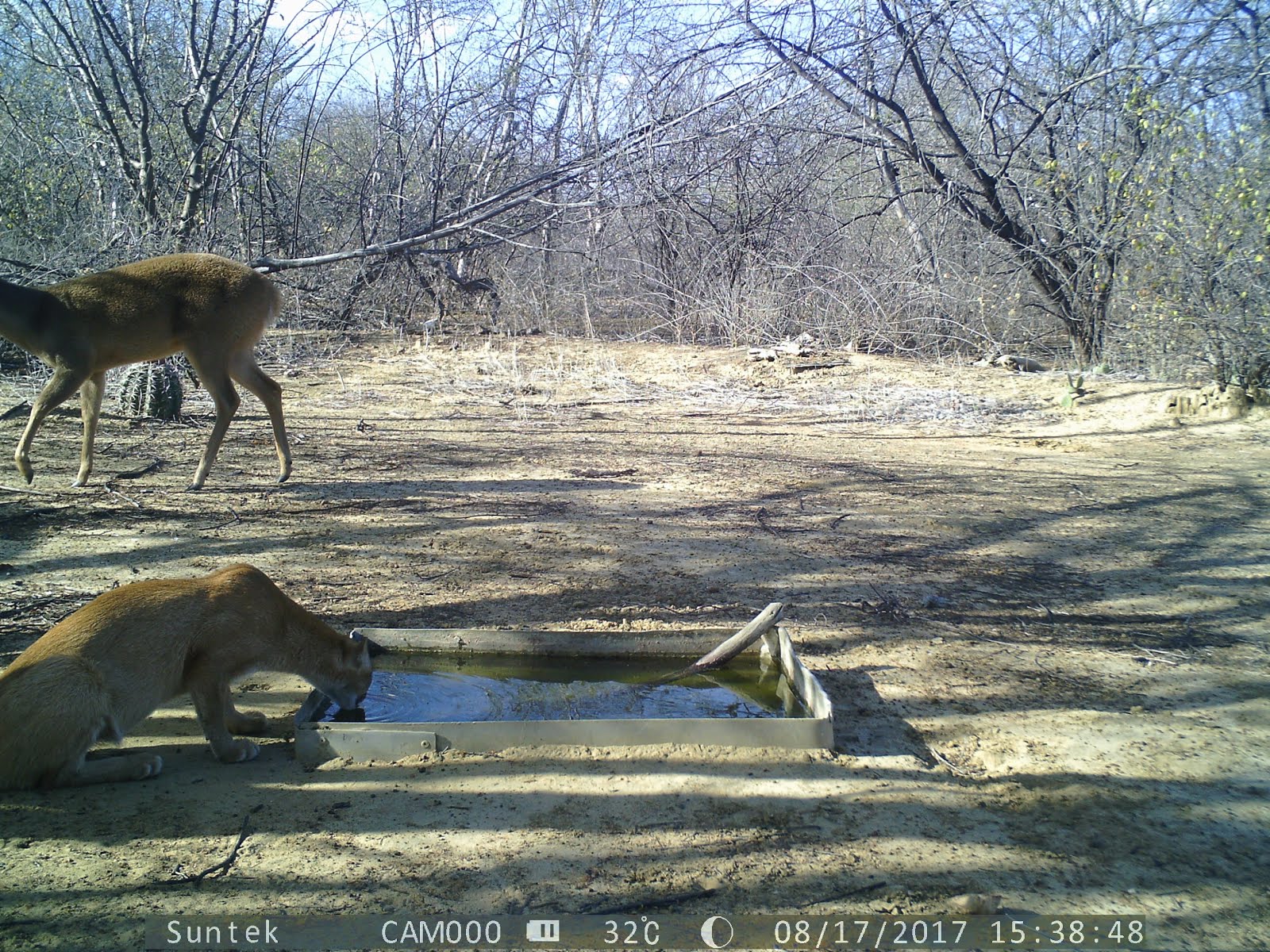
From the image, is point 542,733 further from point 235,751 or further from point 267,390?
point 267,390

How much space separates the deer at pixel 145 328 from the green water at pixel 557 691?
359 cm

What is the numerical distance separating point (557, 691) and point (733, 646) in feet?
2.83

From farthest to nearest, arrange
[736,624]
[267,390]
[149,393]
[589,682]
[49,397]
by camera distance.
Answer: [149,393]
[267,390]
[49,397]
[736,624]
[589,682]

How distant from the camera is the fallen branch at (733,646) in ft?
14.1

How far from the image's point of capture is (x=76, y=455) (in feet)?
24.9

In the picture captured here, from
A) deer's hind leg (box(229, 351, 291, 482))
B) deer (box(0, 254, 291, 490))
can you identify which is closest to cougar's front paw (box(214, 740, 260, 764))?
deer (box(0, 254, 291, 490))

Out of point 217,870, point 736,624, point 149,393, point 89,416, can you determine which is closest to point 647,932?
point 217,870

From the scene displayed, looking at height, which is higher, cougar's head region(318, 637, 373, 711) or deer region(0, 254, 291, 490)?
deer region(0, 254, 291, 490)

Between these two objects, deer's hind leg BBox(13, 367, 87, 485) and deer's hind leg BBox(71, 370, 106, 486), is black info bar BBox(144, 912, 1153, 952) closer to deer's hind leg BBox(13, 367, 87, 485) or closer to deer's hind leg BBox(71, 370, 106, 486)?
deer's hind leg BBox(71, 370, 106, 486)

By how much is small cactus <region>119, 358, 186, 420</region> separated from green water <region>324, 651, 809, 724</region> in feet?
19.7

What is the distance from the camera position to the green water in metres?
4.11

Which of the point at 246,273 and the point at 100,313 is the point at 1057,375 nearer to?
the point at 246,273

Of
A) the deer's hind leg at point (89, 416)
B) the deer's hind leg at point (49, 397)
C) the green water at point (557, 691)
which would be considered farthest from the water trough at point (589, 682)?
the deer's hind leg at point (49, 397)

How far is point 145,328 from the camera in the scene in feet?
22.5
